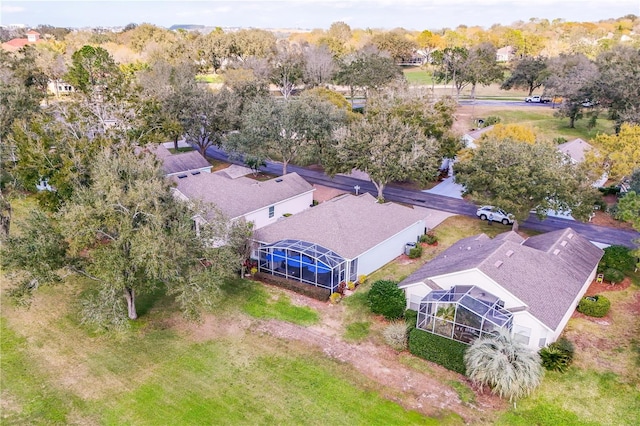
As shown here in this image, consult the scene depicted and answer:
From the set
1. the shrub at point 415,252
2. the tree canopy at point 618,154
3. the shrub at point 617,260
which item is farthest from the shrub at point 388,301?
the tree canopy at point 618,154

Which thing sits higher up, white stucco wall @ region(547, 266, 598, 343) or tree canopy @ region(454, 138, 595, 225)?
tree canopy @ region(454, 138, 595, 225)

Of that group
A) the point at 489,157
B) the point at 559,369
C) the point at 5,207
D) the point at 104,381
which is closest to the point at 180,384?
the point at 104,381

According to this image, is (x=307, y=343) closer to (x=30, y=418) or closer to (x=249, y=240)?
(x=249, y=240)

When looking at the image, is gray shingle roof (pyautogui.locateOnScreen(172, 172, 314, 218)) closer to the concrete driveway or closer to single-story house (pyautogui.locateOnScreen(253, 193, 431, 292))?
single-story house (pyautogui.locateOnScreen(253, 193, 431, 292))

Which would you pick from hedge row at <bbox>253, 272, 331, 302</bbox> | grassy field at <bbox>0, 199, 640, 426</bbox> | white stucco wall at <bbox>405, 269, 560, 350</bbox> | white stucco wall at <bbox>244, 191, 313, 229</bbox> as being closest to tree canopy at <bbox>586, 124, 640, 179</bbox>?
grassy field at <bbox>0, 199, 640, 426</bbox>

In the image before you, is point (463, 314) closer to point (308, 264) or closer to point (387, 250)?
point (308, 264)

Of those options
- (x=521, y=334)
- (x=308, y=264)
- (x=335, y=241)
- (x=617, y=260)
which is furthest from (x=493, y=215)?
(x=308, y=264)
